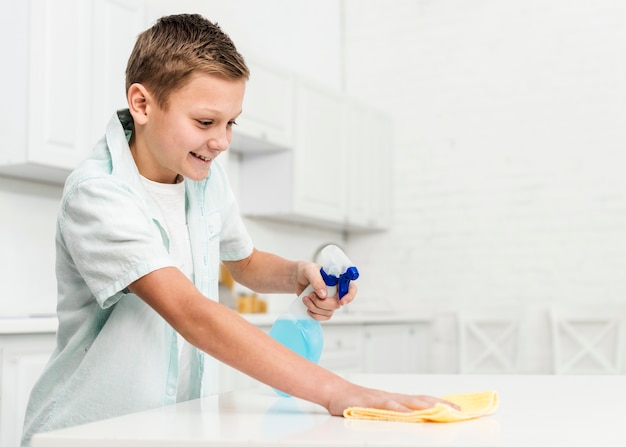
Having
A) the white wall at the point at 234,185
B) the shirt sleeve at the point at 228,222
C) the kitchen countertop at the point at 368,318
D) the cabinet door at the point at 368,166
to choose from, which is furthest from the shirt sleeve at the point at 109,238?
the cabinet door at the point at 368,166

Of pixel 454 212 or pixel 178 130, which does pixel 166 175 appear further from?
pixel 454 212

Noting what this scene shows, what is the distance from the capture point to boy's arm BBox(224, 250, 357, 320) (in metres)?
1.42

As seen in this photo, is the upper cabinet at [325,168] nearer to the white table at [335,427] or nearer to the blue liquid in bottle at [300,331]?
the blue liquid in bottle at [300,331]

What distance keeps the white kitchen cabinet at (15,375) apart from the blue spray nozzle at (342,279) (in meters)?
1.29

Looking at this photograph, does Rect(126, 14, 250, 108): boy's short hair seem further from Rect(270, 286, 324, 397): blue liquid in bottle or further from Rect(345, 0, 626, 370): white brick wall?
Rect(345, 0, 626, 370): white brick wall

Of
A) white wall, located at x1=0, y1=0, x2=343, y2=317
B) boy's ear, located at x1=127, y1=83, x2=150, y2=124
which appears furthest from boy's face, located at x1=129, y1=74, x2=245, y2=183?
white wall, located at x1=0, y1=0, x2=343, y2=317

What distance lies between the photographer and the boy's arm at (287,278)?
1.42m

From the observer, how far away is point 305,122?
14.2 ft

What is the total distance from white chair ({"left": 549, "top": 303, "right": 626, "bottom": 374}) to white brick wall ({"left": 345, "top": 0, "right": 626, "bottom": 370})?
107 millimetres

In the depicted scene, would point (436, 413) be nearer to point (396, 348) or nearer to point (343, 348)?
point (343, 348)

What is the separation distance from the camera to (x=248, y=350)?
1.18 m

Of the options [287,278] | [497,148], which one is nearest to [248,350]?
[287,278]

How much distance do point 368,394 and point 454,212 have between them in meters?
3.93

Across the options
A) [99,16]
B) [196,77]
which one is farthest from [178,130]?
[99,16]
